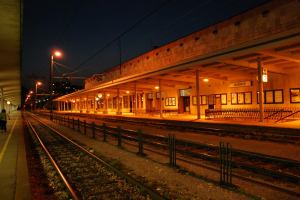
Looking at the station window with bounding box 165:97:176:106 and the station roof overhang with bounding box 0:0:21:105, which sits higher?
the station roof overhang with bounding box 0:0:21:105

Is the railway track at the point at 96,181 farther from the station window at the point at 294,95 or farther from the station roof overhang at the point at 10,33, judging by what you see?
the station window at the point at 294,95

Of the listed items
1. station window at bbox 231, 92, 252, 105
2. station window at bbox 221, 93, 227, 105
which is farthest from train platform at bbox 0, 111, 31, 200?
station window at bbox 221, 93, 227, 105

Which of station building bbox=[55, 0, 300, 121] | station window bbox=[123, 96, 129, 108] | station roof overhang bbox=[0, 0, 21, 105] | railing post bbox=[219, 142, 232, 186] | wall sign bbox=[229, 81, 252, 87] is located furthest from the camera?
station window bbox=[123, 96, 129, 108]

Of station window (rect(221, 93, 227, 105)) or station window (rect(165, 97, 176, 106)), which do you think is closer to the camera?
station window (rect(221, 93, 227, 105))

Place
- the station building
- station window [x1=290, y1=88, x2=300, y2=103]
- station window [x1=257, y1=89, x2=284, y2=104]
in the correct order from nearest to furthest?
the station building, station window [x1=290, y1=88, x2=300, y2=103], station window [x1=257, y1=89, x2=284, y2=104]

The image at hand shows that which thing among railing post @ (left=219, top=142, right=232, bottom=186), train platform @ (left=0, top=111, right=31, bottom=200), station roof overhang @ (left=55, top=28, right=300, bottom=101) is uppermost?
station roof overhang @ (left=55, top=28, right=300, bottom=101)

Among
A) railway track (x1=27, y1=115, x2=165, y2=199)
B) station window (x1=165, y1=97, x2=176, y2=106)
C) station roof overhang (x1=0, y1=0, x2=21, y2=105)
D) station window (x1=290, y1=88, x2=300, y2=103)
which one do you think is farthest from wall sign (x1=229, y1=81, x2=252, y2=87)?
station roof overhang (x1=0, y1=0, x2=21, y2=105)

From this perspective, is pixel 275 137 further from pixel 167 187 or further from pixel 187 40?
pixel 187 40

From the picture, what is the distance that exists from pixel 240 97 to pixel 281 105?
169 inches

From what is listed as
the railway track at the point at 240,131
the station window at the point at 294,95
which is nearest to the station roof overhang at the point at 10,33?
the railway track at the point at 240,131

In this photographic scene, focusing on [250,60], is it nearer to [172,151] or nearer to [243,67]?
[243,67]

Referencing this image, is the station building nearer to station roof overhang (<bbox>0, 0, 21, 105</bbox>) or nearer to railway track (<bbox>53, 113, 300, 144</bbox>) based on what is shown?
railway track (<bbox>53, 113, 300, 144</bbox>)

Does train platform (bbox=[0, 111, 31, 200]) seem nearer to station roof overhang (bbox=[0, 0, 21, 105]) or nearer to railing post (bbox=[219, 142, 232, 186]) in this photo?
railing post (bbox=[219, 142, 232, 186])

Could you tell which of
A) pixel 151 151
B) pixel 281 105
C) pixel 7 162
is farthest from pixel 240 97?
pixel 7 162
